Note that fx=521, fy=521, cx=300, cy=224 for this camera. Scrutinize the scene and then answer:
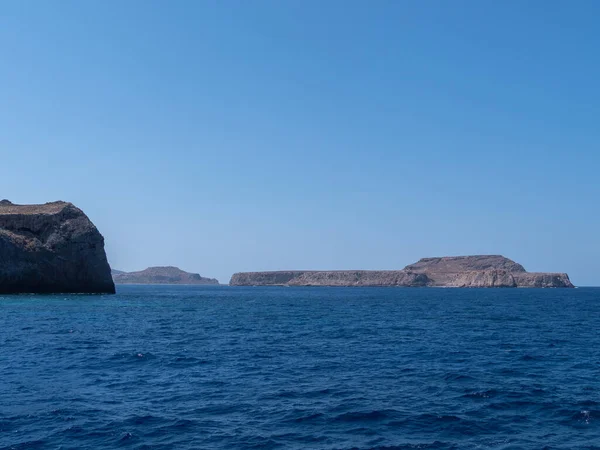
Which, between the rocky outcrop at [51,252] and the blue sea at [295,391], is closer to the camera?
the blue sea at [295,391]

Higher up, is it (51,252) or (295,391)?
(51,252)

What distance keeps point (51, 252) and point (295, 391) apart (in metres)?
99.4

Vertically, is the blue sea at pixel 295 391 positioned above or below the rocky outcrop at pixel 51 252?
below

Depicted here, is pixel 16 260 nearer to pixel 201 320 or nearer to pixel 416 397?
pixel 201 320

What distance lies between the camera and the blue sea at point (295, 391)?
18.1m

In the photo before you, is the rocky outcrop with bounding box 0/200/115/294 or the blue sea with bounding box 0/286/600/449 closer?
the blue sea with bounding box 0/286/600/449

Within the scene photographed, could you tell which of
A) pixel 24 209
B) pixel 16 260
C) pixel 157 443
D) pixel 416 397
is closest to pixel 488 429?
pixel 416 397

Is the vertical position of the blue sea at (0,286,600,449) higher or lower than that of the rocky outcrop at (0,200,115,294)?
lower

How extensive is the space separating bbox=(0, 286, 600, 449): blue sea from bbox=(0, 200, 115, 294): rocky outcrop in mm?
66327

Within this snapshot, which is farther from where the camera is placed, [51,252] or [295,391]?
[51,252]

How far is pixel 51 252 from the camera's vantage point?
10906 centimetres

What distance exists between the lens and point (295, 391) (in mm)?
24297

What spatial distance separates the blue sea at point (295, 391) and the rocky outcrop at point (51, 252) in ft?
218

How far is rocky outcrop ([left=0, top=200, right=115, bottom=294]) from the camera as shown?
10494 cm
